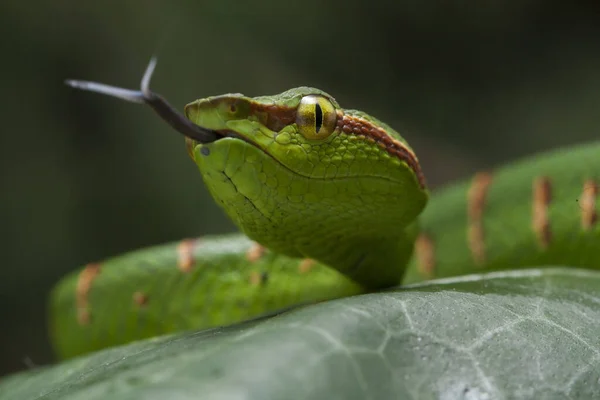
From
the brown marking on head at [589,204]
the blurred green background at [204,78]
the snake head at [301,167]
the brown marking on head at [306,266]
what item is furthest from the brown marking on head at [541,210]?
the blurred green background at [204,78]

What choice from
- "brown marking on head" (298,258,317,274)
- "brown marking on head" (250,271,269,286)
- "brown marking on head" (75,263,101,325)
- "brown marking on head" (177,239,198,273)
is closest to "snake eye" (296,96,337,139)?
"brown marking on head" (298,258,317,274)

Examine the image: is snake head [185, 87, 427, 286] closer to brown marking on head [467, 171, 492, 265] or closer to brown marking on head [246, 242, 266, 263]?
brown marking on head [246, 242, 266, 263]

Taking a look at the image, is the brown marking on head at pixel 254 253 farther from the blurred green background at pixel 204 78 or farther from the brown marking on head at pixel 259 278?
the blurred green background at pixel 204 78


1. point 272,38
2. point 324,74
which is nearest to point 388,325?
point 324,74

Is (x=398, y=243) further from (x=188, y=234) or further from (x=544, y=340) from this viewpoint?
(x=188, y=234)

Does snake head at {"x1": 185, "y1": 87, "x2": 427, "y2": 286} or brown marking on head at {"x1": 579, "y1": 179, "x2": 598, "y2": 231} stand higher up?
snake head at {"x1": 185, "y1": 87, "x2": 427, "y2": 286}
